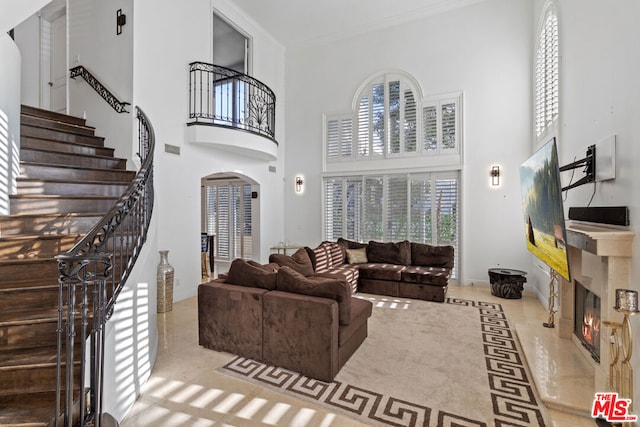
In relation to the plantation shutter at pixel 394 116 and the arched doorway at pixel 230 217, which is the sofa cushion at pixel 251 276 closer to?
the arched doorway at pixel 230 217

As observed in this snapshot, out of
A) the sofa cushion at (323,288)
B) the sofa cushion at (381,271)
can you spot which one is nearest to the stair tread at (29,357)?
the sofa cushion at (323,288)

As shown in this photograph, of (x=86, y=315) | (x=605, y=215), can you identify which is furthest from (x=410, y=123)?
(x=86, y=315)

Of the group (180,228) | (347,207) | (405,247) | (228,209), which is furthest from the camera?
(228,209)

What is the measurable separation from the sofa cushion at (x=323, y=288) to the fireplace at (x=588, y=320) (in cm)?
240

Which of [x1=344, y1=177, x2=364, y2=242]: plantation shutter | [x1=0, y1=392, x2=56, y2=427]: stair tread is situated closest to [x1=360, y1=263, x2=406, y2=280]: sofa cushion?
[x1=344, y1=177, x2=364, y2=242]: plantation shutter

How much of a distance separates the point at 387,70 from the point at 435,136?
1.99 m

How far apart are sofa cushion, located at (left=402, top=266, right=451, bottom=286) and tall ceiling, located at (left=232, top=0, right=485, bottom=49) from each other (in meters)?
5.62

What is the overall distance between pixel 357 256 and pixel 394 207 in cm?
152

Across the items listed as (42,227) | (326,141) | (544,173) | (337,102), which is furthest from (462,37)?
(42,227)

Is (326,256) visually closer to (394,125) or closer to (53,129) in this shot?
(394,125)

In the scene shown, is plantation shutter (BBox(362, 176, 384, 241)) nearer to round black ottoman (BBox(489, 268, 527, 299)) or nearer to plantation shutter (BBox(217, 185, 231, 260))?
round black ottoman (BBox(489, 268, 527, 299))

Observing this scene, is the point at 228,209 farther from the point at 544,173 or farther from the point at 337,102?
the point at 544,173

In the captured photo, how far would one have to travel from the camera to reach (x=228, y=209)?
848 centimetres

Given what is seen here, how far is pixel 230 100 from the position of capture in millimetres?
7453
